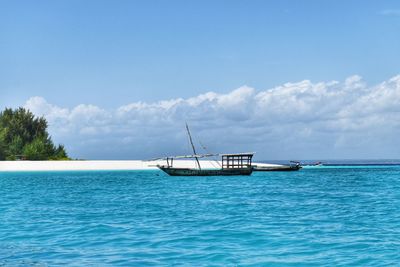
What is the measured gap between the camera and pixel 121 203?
39875 mm

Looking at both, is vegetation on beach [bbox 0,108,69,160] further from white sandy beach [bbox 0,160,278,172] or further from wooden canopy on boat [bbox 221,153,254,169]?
wooden canopy on boat [bbox 221,153,254,169]

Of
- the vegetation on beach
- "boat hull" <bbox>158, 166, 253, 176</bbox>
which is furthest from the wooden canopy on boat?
the vegetation on beach

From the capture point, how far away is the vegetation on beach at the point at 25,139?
11619 cm

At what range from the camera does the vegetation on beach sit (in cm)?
11619

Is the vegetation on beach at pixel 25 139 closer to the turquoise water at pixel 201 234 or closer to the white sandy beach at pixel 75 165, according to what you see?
the white sandy beach at pixel 75 165

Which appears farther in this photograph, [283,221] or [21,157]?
[21,157]

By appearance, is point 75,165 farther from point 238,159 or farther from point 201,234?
point 201,234

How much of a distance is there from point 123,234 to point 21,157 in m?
100.0

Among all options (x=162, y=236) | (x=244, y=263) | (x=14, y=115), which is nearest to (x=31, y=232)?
(x=162, y=236)

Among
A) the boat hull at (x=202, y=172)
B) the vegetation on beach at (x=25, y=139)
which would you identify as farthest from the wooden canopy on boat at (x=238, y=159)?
the vegetation on beach at (x=25, y=139)

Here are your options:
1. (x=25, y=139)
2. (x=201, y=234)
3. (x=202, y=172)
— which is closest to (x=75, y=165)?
(x=25, y=139)

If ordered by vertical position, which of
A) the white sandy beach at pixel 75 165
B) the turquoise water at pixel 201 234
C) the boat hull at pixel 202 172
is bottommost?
the turquoise water at pixel 201 234

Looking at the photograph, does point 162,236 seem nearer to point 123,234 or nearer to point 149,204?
point 123,234

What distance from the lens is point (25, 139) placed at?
123m
